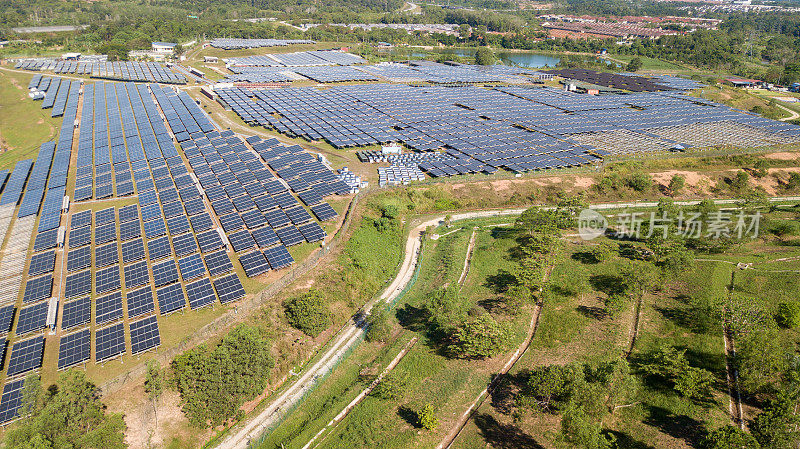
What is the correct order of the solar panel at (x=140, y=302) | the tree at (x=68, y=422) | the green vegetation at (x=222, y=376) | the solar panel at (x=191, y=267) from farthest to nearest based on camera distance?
the solar panel at (x=191, y=267) → the solar panel at (x=140, y=302) → the green vegetation at (x=222, y=376) → the tree at (x=68, y=422)

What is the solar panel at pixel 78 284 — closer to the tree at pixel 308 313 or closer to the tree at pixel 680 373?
the tree at pixel 308 313

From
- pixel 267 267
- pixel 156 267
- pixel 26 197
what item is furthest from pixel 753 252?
pixel 26 197

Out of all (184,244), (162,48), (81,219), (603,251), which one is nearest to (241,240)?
(184,244)

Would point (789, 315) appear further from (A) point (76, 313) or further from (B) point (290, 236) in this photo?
(A) point (76, 313)

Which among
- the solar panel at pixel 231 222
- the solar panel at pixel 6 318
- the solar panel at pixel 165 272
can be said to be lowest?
the solar panel at pixel 6 318

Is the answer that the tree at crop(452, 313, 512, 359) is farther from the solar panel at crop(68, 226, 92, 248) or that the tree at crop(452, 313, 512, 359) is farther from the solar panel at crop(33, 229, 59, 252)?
the solar panel at crop(33, 229, 59, 252)

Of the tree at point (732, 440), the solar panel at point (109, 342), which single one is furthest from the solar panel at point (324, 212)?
the tree at point (732, 440)

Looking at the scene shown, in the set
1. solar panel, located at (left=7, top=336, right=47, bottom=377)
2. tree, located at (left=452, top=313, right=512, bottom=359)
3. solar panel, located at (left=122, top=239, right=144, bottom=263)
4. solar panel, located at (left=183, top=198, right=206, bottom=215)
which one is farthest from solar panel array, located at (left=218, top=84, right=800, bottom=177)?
solar panel, located at (left=7, top=336, right=47, bottom=377)
